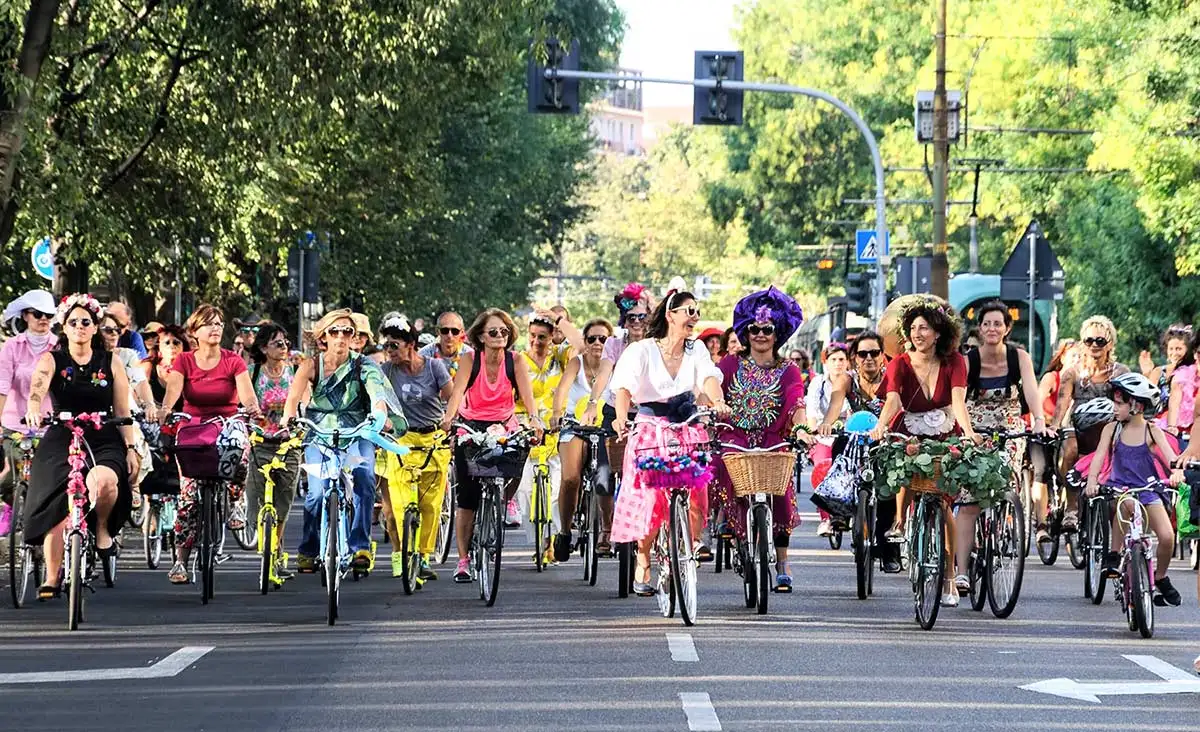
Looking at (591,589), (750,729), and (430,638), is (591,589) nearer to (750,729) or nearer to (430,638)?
(430,638)

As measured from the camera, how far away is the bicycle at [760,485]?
1475cm

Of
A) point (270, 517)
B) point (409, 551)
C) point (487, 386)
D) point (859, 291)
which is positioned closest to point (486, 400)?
point (487, 386)

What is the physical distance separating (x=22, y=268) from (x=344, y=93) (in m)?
7.29

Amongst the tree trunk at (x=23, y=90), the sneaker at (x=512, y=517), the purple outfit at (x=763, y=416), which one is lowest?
the sneaker at (x=512, y=517)

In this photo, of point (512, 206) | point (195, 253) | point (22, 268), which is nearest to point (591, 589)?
point (195, 253)

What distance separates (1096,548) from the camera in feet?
53.2

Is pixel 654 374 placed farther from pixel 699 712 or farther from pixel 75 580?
pixel 699 712

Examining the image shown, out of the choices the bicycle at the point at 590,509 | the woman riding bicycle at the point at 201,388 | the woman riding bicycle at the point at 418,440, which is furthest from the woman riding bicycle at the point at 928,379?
the woman riding bicycle at the point at 201,388

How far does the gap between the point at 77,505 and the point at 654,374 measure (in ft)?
10.8

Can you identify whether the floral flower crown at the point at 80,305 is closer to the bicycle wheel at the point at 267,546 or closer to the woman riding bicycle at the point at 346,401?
the woman riding bicycle at the point at 346,401

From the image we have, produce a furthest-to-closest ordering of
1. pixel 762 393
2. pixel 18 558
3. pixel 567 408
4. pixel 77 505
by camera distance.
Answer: pixel 567 408, pixel 18 558, pixel 762 393, pixel 77 505

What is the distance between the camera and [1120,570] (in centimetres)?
1446

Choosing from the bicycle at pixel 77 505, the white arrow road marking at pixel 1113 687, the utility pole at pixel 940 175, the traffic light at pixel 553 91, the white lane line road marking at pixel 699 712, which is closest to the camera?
the white lane line road marking at pixel 699 712

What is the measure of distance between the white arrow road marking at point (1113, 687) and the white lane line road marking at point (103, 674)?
3.92 m
